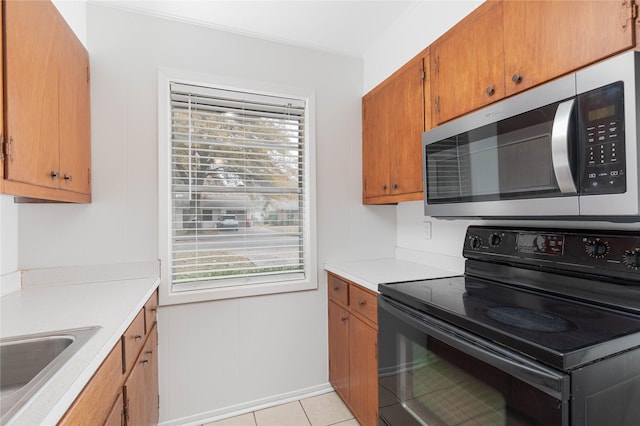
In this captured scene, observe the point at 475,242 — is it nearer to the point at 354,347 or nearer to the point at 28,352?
the point at 354,347

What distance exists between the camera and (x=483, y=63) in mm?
1290

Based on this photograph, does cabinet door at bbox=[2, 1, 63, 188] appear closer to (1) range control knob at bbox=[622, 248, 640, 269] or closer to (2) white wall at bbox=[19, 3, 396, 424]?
(2) white wall at bbox=[19, 3, 396, 424]

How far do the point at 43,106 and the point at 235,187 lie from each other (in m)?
1.00

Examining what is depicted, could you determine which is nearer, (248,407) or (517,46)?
(517,46)

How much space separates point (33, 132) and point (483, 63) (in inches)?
71.7

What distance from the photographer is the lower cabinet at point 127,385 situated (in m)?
0.76

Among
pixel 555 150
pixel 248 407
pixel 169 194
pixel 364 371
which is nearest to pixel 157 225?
pixel 169 194

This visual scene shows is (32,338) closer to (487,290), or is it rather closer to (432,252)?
(487,290)

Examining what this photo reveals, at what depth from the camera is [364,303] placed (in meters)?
1.68

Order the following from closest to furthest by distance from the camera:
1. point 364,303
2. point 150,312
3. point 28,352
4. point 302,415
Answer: point 28,352 → point 150,312 → point 364,303 → point 302,415

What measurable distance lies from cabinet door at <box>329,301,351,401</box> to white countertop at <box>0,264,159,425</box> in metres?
1.13

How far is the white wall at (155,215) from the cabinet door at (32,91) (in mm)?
439

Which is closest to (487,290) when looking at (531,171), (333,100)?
(531,171)

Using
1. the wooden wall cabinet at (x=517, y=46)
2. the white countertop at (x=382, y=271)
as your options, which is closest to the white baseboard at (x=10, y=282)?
the white countertop at (x=382, y=271)
